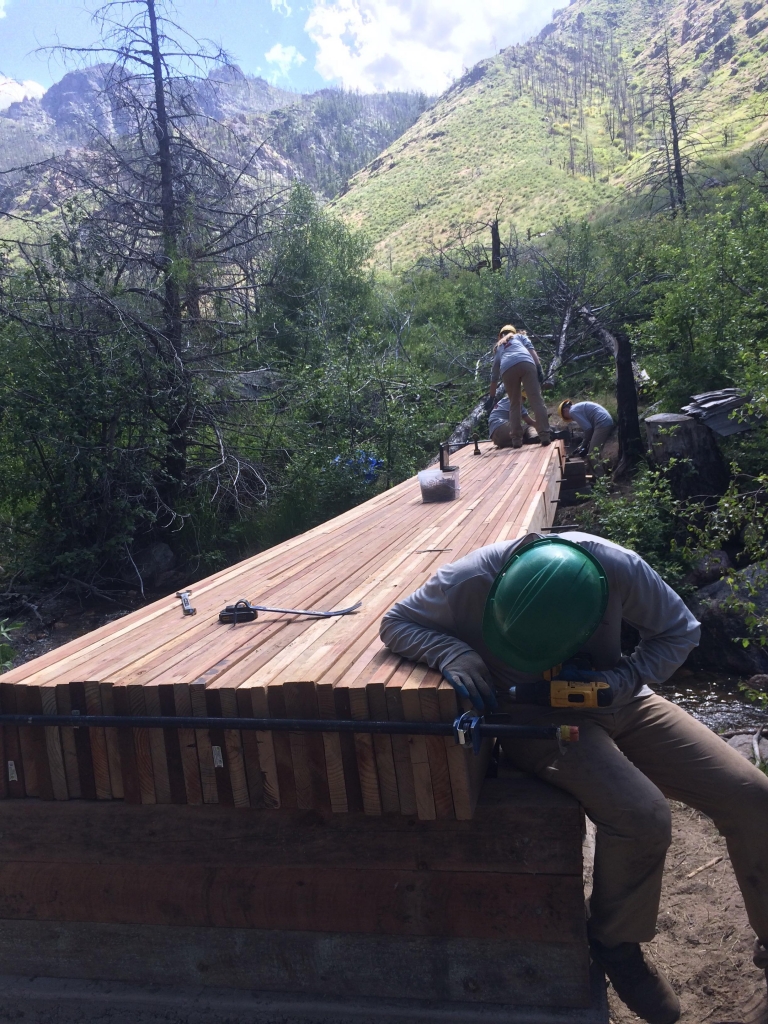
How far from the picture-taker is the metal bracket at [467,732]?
7.54 feet

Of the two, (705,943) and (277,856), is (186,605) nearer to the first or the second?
(277,856)

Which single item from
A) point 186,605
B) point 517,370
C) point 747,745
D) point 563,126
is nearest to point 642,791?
point 186,605

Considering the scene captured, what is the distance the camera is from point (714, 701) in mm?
7176

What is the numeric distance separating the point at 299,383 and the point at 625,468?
5111 mm

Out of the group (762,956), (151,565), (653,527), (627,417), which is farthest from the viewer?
(151,565)

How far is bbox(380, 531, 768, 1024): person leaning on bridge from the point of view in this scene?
246 centimetres

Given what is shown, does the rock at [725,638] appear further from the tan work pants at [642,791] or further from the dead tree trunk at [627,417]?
the tan work pants at [642,791]

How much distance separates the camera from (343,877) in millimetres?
2730

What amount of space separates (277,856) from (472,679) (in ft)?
3.12

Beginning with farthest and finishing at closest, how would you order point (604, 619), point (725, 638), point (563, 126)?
point (563, 126), point (725, 638), point (604, 619)

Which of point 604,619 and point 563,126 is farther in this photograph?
point 563,126

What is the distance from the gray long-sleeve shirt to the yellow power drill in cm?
17

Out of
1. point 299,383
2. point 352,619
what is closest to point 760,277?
point 299,383

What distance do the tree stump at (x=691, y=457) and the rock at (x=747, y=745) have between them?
3941 mm
